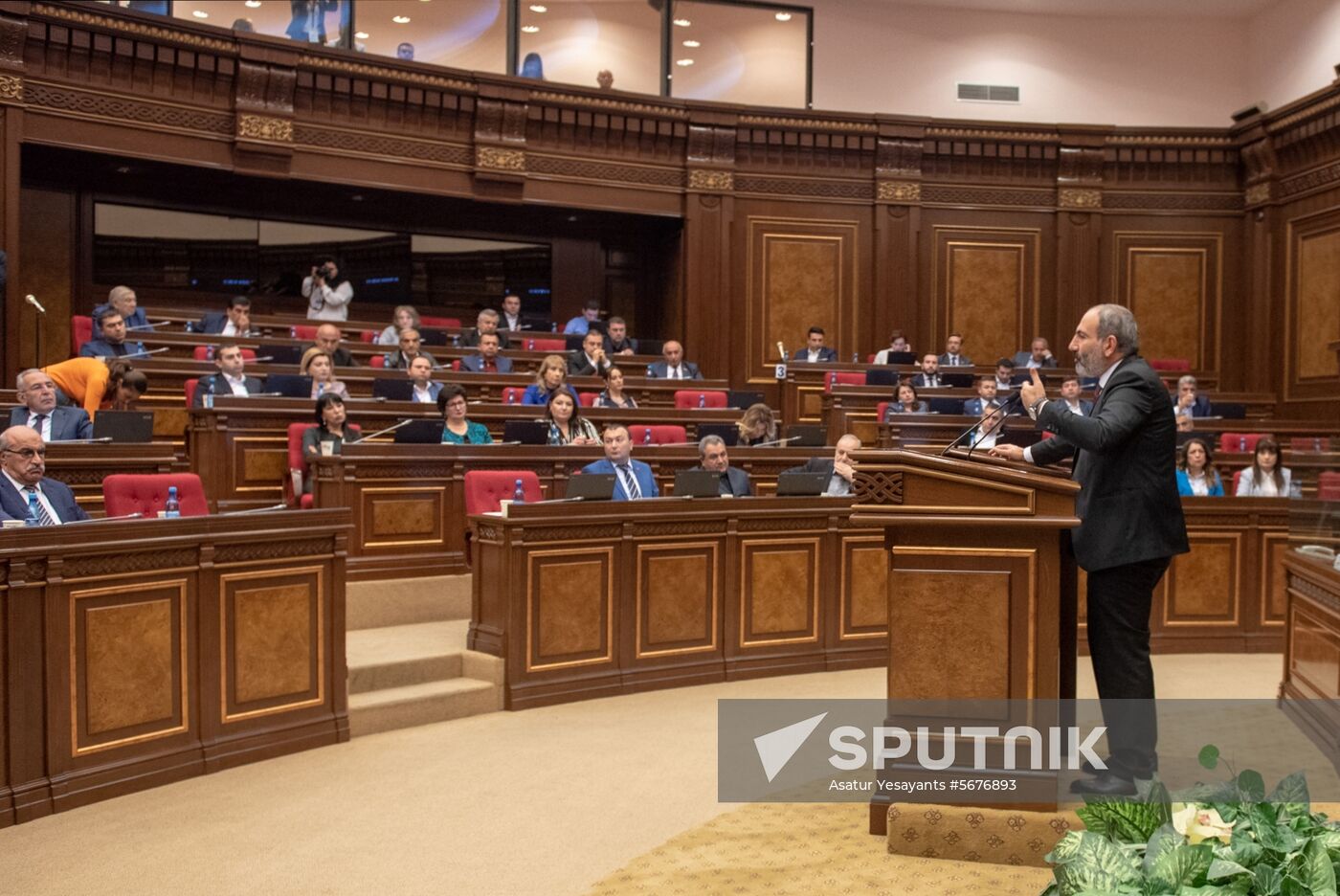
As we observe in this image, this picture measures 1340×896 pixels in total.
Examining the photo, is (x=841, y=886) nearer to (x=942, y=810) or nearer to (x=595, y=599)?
(x=942, y=810)

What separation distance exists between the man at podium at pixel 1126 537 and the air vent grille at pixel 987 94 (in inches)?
440

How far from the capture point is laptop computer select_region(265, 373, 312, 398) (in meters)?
7.65

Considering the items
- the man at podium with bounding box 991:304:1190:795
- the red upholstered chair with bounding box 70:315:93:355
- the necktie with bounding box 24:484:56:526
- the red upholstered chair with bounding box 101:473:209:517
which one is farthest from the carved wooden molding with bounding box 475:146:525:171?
the man at podium with bounding box 991:304:1190:795

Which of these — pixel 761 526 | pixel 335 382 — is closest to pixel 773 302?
pixel 335 382

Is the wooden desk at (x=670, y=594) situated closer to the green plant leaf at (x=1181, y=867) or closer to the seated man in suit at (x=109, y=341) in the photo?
the seated man in suit at (x=109, y=341)

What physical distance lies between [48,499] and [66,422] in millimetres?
1765

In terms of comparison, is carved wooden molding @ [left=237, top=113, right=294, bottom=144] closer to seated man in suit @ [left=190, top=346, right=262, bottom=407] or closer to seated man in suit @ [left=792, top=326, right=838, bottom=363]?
seated man in suit @ [left=190, top=346, right=262, bottom=407]

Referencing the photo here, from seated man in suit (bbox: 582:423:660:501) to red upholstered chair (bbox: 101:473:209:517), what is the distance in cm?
194

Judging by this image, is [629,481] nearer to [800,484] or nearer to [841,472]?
[800,484]

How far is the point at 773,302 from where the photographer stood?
497 inches

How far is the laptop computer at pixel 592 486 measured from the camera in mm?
5770

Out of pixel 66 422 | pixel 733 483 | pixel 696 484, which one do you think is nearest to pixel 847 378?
pixel 733 483

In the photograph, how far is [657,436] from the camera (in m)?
8.36

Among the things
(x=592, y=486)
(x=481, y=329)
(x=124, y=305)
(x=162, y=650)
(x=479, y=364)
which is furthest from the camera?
(x=481, y=329)
